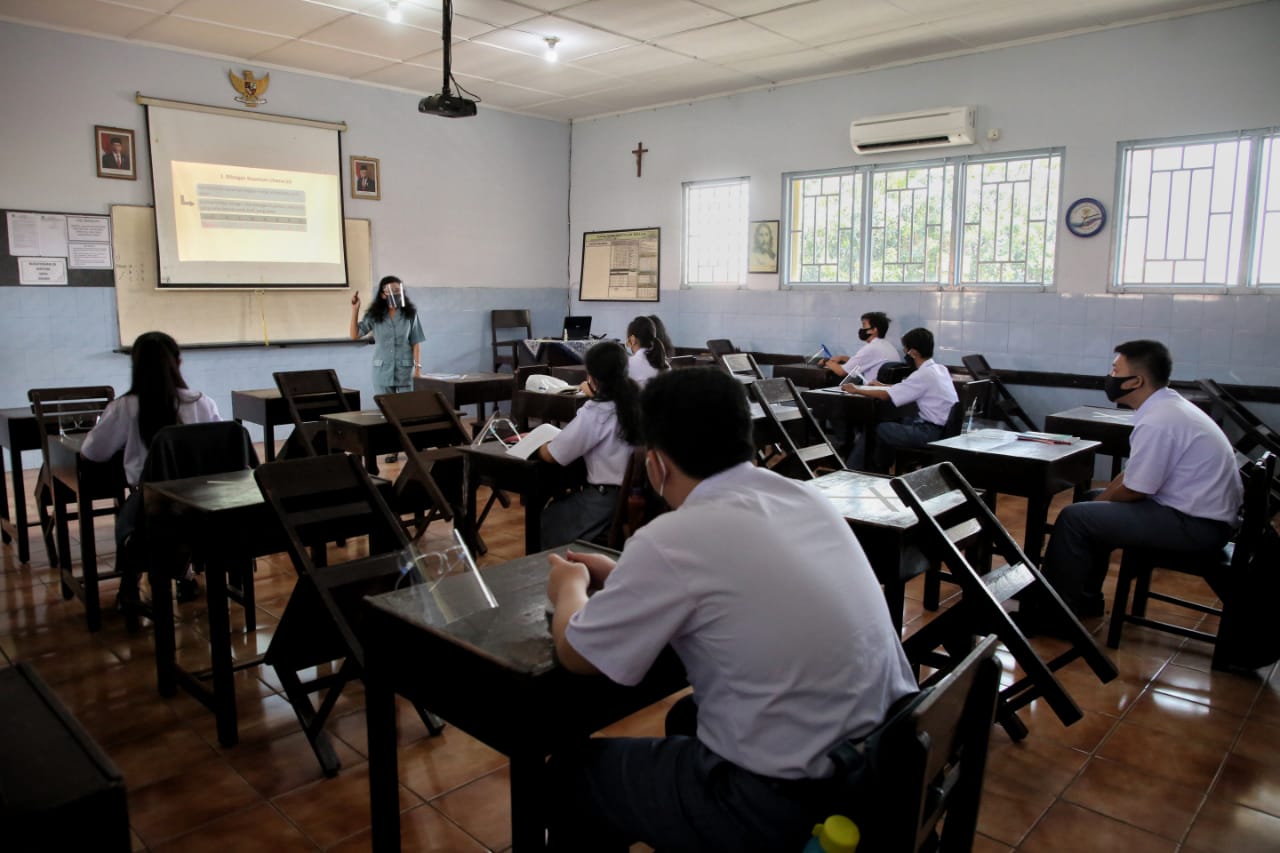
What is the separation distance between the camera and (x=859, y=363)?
21.3 ft

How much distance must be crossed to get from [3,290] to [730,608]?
264 inches

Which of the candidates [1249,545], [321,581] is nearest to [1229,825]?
[1249,545]

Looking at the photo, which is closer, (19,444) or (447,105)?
(19,444)

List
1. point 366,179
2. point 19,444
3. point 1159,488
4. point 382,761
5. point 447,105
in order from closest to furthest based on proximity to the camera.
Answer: point 382,761 → point 1159,488 → point 19,444 → point 447,105 → point 366,179

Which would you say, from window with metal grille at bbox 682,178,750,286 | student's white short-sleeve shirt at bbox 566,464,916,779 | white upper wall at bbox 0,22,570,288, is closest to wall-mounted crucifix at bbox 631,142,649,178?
window with metal grille at bbox 682,178,750,286

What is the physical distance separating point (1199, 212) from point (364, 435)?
17.9 ft

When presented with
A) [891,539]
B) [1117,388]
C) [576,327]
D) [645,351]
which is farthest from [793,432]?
[576,327]

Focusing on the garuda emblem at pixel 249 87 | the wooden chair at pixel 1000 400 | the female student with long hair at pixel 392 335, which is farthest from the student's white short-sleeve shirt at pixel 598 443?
the garuda emblem at pixel 249 87

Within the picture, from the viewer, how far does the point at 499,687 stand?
1531 mm

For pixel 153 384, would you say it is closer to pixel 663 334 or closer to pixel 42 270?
pixel 42 270

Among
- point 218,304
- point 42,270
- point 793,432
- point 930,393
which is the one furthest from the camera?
point 218,304

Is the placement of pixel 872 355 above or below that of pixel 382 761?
above

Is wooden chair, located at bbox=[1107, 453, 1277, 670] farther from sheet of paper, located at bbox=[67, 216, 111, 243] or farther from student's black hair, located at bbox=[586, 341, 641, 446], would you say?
sheet of paper, located at bbox=[67, 216, 111, 243]

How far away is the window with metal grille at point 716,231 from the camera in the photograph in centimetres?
835
